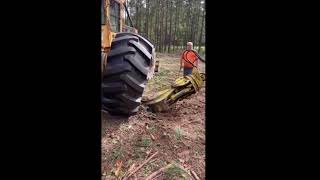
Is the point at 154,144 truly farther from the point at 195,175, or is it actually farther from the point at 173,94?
the point at 173,94

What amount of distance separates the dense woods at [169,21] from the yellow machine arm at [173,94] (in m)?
18.2

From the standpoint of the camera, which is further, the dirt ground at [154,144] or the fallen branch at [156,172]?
the dirt ground at [154,144]

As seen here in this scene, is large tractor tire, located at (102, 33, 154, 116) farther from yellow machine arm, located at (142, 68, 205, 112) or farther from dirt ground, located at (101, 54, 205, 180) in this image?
yellow machine arm, located at (142, 68, 205, 112)

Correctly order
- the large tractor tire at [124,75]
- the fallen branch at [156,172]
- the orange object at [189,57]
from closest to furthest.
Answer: the fallen branch at [156,172]
the large tractor tire at [124,75]
the orange object at [189,57]

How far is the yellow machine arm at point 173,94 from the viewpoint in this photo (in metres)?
4.74

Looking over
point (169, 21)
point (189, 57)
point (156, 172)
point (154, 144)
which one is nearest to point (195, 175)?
point (156, 172)

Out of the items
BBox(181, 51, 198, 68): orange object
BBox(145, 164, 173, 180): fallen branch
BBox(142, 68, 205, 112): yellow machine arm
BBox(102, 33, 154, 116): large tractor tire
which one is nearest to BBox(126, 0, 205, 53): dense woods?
BBox(181, 51, 198, 68): orange object

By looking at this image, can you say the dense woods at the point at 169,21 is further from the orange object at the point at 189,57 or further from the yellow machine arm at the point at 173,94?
the yellow machine arm at the point at 173,94

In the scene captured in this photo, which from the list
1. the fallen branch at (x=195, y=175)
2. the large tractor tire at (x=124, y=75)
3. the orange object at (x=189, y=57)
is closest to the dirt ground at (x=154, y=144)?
the fallen branch at (x=195, y=175)

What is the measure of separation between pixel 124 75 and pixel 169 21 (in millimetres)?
22191
